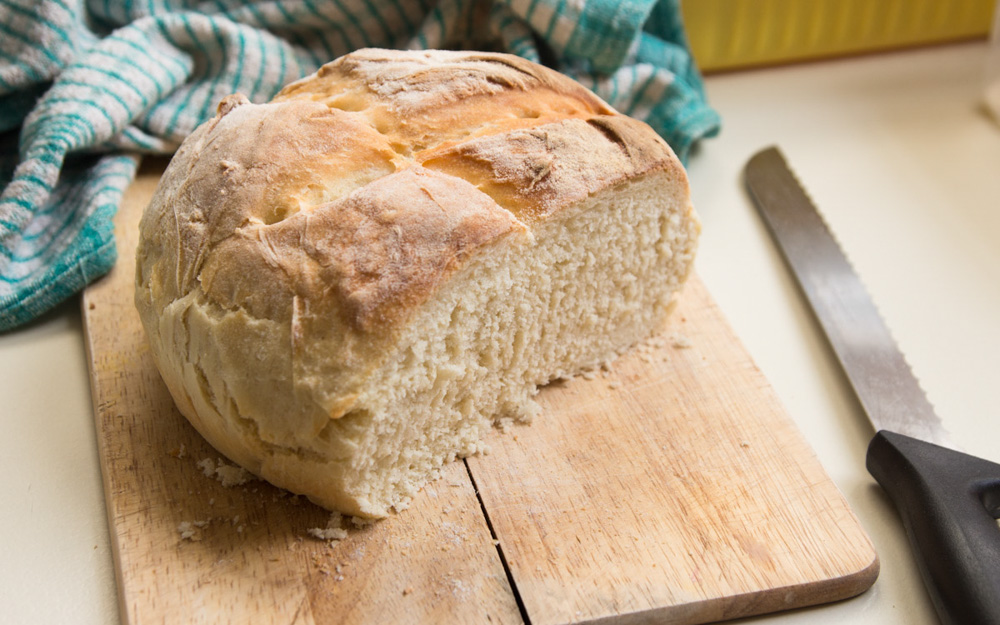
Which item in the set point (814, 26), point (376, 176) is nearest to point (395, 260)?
point (376, 176)

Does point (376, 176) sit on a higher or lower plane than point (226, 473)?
higher

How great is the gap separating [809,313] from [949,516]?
86cm

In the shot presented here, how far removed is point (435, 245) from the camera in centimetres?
172

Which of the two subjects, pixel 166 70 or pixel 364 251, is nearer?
pixel 364 251

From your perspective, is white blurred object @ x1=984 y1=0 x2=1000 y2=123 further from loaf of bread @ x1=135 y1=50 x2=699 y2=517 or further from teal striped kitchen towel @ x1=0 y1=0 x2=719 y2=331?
loaf of bread @ x1=135 y1=50 x2=699 y2=517

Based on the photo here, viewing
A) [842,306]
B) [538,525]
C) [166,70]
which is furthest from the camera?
[166,70]

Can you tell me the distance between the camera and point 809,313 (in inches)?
96.7

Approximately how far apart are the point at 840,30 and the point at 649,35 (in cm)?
91

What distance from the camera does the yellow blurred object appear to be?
3.27 meters

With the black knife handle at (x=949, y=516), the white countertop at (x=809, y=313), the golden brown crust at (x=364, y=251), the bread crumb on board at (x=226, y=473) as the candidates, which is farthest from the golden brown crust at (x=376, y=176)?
the black knife handle at (x=949, y=516)

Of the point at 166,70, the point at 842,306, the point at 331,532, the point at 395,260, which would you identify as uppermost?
the point at 395,260

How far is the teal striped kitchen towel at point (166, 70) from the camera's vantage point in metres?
2.41

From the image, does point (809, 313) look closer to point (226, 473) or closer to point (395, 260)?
point (395, 260)

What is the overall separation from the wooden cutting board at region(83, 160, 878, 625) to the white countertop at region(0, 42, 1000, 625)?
0.32 feet
